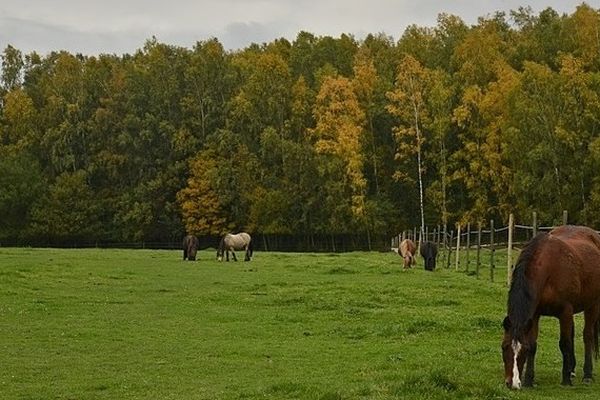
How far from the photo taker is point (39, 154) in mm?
72312

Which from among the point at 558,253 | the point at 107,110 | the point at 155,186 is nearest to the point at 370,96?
the point at 155,186

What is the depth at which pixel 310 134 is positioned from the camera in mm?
58656

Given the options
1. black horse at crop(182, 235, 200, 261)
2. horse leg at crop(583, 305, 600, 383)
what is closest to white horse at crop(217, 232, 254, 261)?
black horse at crop(182, 235, 200, 261)

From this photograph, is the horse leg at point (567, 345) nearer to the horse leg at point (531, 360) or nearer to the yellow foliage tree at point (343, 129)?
the horse leg at point (531, 360)

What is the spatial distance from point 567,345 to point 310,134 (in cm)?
4961

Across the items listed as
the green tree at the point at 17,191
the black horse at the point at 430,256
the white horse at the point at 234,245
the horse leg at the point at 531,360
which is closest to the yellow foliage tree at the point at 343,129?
the white horse at the point at 234,245

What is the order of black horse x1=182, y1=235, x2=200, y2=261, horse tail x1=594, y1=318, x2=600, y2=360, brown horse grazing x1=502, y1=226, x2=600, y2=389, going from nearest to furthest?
brown horse grazing x1=502, y1=226, x2=600, y2=389 < horse tail x1=594, y1=318, x2=600, y2=360 < black horse x1=182, y1=235, x2=200, y2=261

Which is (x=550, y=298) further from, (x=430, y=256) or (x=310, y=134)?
(x=310, y=134)

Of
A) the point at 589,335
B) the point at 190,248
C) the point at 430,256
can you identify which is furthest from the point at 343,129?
the point at 589,335

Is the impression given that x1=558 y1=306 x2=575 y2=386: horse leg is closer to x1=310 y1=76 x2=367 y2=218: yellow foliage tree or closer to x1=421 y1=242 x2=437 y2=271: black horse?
x1=421 y1=242 x2=437 y2=271: black horse

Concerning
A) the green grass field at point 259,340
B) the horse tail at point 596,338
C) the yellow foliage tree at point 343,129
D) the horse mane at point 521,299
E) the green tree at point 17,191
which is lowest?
the green grass field at point 259,340

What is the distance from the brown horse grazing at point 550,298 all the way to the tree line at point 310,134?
117 feet

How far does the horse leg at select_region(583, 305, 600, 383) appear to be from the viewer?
32.3 ft

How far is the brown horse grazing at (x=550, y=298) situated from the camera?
357 inches
